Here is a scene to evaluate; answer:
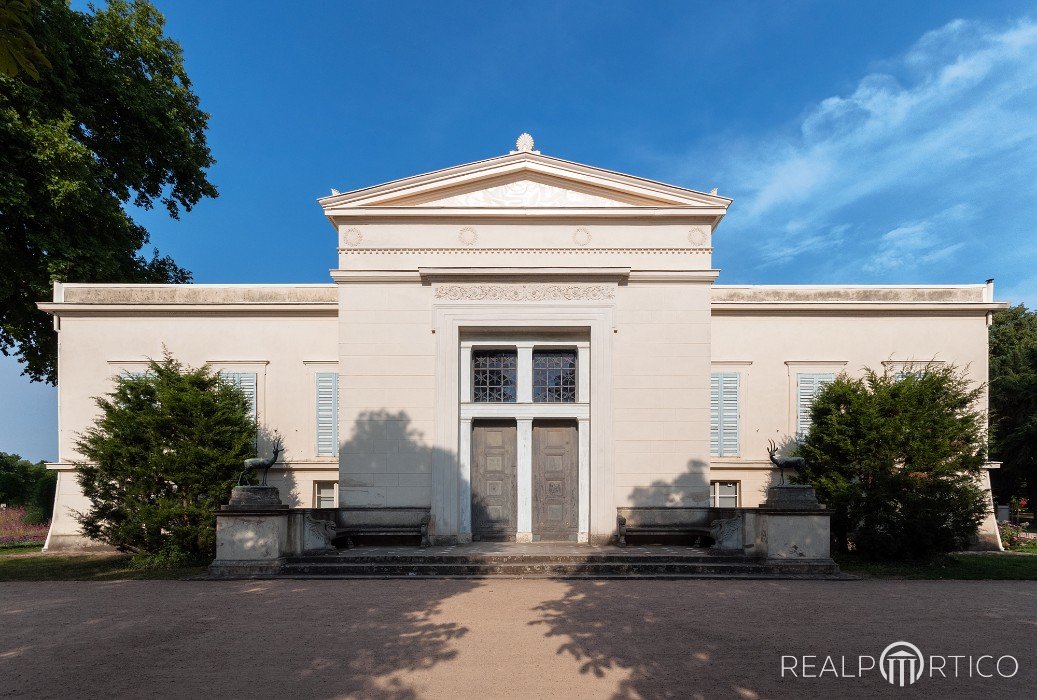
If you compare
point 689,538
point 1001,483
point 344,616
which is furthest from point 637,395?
point 1001,483

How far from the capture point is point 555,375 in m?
12.4

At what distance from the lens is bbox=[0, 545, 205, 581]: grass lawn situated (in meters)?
9.83

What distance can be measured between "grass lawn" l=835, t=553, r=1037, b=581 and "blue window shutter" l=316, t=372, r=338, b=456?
1032cm

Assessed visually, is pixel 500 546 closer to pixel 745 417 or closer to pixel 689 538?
pixel 689 538

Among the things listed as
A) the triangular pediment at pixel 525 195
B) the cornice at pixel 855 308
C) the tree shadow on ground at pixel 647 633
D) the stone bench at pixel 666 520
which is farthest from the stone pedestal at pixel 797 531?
the triangular pediment at pixel 525 195

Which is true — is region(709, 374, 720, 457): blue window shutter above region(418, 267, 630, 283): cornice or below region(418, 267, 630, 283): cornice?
below

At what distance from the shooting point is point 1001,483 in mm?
22094

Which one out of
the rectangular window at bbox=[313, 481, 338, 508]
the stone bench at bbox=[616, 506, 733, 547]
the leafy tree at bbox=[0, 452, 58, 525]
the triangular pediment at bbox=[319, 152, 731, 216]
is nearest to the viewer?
the stone bench at bbox=[616, 506, 733, 547]

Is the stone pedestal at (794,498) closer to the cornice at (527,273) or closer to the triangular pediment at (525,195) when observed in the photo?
the cornice at (527,273)

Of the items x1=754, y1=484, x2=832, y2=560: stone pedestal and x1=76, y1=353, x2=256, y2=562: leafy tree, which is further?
x1=76, y1=353, x2=256, y2=562: leafy tree

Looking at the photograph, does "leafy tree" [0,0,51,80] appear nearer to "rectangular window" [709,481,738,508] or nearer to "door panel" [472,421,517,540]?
"door panel" [472,421,517,540]

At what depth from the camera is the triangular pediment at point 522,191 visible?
39.4ft

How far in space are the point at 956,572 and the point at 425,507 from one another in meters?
8.98

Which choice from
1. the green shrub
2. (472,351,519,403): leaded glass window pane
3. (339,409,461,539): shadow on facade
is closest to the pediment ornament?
(472,351,519,403): leaded glass window pane
